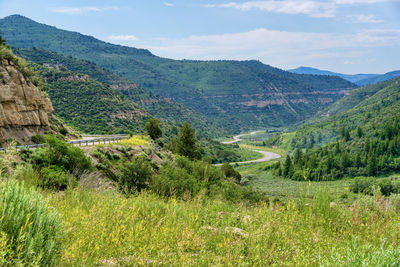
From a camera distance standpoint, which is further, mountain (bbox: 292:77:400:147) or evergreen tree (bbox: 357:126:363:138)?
mountain (bbox: 292:77:400:147)

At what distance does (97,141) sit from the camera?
30.1m

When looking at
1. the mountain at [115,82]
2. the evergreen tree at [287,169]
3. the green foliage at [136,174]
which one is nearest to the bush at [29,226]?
the green foliage at [136,174]

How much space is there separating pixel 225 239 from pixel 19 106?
28.9 meters

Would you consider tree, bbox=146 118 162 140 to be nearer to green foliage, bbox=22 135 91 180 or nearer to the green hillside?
the green hillside

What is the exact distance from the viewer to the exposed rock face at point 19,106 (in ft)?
83.3

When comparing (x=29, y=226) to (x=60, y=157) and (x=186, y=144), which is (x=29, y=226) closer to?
(x=60, y=157)

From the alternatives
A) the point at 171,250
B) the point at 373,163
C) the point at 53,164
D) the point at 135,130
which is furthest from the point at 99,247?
the point at 373,163

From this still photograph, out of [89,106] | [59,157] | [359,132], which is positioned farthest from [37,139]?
[359,132]

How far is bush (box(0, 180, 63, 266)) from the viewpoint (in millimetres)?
3408

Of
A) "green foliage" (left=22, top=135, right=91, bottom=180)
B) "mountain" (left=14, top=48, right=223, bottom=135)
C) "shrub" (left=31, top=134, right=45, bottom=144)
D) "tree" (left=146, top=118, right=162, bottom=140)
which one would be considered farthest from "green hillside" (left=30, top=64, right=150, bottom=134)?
"green foliage" (left=22, top=135, right=91, bottom=180)

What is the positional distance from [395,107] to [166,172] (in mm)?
147900

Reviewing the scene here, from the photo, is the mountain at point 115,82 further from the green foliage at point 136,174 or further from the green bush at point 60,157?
the green bush at point 60,157

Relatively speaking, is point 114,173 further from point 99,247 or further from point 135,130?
point 135,130

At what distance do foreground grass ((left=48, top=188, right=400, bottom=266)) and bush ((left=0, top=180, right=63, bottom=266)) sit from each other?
22 centimetres
